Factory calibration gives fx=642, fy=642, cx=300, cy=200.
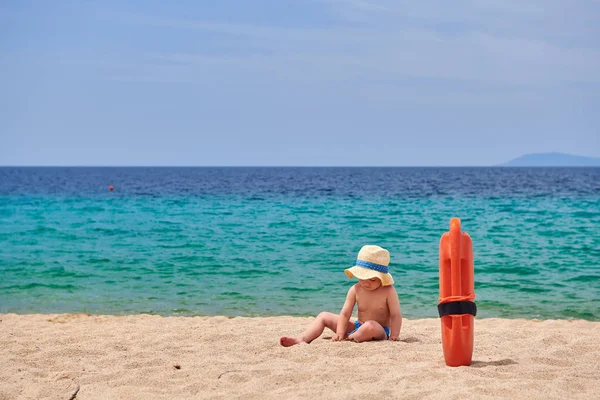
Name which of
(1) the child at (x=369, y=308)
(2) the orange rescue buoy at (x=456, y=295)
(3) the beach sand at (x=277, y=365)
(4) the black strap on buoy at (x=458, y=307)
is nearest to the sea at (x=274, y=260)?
(3) the beach sand at (x=277, y=365)

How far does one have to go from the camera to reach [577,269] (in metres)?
13.6

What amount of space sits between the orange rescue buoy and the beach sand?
0.16 m

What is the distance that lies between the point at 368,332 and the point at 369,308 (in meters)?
0.26

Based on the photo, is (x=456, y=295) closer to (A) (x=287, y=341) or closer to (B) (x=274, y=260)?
(A) (x=287, y=341)

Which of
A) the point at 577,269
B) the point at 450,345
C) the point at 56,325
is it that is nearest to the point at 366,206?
the point at 577,269

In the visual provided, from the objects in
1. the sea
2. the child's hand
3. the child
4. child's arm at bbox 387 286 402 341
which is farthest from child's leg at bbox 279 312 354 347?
the sea

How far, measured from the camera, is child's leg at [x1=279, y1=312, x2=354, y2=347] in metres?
6.13

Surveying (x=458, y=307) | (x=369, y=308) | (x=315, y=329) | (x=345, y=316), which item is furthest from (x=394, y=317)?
(x=458, y=307)

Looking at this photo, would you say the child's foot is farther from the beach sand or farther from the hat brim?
the hat brim

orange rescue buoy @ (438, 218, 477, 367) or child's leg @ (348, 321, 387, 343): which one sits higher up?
orange rescue buoy @ (438, 218, 477, 367)

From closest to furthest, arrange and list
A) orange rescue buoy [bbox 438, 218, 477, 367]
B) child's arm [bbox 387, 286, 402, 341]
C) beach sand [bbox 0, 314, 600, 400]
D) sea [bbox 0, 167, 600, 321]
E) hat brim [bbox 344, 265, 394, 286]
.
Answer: beach sand [bbox 0, 314, 600, 400], orange rescue buoy [bbox 438, 218, 477, 367], hat brim [bbox 344, 265, 394, 286], child's arm [bbox 387, 286, 402, 341], sea [bbox 0, 167, 600, 321]

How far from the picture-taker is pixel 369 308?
629cm

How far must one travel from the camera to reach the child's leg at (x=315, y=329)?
20.1 ft

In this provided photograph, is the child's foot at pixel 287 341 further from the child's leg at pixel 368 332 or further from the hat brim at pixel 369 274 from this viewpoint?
the hat brim at pixel 369 274
